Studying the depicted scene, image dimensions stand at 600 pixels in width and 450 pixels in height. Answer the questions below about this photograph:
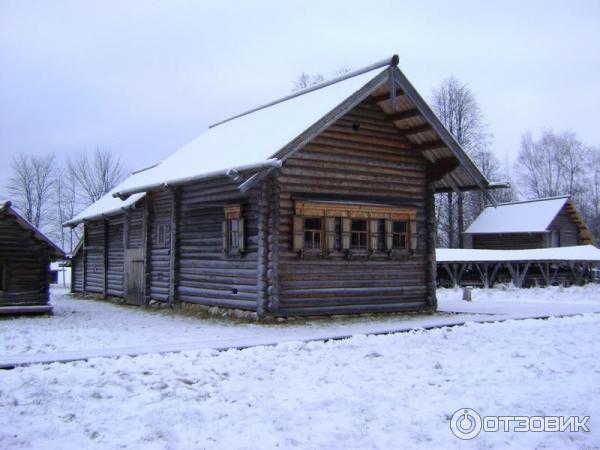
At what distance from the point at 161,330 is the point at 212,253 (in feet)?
12.4

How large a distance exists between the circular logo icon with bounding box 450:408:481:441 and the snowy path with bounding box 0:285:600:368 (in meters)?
4.78

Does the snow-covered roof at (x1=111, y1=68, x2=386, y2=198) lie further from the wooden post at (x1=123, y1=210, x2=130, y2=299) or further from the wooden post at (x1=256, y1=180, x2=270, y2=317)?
the wooden post at (x1=123, y1=210, x2=130, y2=299)

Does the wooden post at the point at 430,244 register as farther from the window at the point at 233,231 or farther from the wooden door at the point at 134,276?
the wooden door at the point at 134,276

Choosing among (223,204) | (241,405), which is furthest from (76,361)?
(223,204)

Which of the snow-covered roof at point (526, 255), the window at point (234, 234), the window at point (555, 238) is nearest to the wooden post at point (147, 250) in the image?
the window at point (234, 234)

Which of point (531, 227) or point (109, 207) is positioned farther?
point (531, 227)

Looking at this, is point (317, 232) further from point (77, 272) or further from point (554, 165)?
point (554, 165)

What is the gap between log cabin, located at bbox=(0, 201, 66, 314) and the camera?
60.0 feet

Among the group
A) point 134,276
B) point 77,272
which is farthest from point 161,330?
point 77,272

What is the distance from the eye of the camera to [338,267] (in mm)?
16969

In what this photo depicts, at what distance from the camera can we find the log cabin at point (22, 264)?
18297 mm

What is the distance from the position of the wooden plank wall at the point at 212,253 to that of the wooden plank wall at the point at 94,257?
29.5 ft

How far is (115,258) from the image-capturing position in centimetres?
2569

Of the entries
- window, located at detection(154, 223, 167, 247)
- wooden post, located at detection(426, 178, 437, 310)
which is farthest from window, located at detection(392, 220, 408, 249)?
window, located at detection(154, 223, 167, 247)
